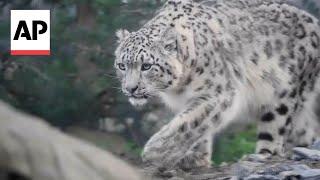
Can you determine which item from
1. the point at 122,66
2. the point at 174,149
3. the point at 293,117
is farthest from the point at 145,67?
the point at 293,117

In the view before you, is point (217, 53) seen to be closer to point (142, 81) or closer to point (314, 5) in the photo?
point (142, 81)

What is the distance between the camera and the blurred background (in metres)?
9.57

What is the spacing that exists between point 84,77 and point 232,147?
1544 mm

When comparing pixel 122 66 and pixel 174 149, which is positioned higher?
pixel 122 66

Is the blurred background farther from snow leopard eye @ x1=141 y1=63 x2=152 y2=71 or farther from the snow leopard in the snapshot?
snow leopard eye @ x1=141 y1=63 x2=152 y2=71

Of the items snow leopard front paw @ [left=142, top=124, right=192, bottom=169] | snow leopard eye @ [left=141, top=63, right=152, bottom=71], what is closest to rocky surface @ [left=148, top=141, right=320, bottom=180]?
snow leopard front paw @ [left=142, top=124, right=192, bottom=169]

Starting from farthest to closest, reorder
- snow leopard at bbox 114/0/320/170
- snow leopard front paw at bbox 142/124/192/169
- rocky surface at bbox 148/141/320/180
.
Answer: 1. snow leopard at bbox 114/0/320/170
2. snow leopard front paw at bbox 142/124/192/169
3. rocky surface at bbox 148/141/320/180

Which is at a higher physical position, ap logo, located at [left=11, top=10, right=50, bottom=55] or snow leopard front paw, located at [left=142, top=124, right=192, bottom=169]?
ap logo, located at [left=11, top=10, right=50, bottom=55]

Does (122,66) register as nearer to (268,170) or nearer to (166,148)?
(166,148)

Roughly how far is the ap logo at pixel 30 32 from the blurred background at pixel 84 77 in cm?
7

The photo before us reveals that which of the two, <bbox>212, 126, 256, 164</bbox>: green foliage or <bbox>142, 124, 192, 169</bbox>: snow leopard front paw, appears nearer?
<bbox>142, 124, 192, 169</bbox>: snow leopard front paw

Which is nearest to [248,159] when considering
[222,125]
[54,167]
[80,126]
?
[222,125]

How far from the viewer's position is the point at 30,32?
9.49m

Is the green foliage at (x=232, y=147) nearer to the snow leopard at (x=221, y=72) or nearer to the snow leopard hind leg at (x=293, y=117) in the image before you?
the snow leopard hind leg at (x=293, y=117)
